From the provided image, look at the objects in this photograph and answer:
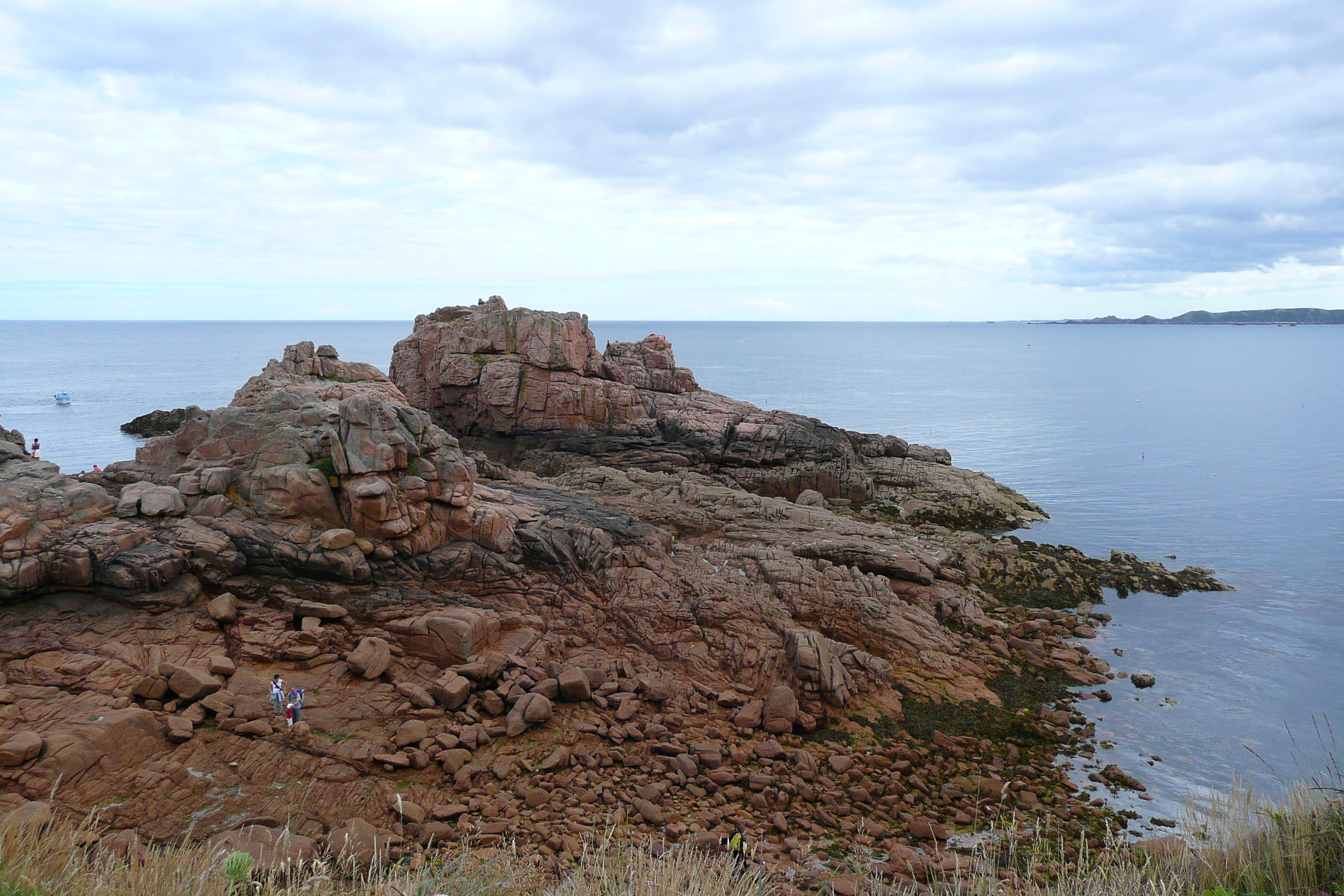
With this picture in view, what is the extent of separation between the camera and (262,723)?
15.3 metres

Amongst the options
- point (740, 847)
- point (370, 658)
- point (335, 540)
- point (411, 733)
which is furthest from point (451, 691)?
point (740, 847)

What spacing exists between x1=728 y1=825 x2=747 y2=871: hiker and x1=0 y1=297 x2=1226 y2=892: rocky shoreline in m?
0.48

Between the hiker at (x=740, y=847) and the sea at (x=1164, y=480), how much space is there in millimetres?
6472

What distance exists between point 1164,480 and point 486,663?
172 feet

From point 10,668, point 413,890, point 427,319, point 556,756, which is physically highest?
point 427,319

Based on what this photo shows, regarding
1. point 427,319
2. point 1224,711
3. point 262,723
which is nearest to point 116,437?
point 427,319

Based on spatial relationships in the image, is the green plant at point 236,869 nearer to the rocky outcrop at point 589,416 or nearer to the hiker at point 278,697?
the hiker at point 278,697

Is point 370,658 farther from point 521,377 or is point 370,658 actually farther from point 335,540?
point 521,377

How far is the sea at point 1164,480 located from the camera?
21391 mm

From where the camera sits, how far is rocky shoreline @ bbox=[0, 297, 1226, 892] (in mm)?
14023

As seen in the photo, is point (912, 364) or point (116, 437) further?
point (912, 364)

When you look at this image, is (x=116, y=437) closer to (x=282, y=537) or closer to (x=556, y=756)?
(x=282, y=537)

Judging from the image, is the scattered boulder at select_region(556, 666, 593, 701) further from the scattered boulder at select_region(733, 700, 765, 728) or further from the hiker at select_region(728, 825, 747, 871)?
the hiker at select_region(728, 825, 747, 871)

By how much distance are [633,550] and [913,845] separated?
38.8 ft
